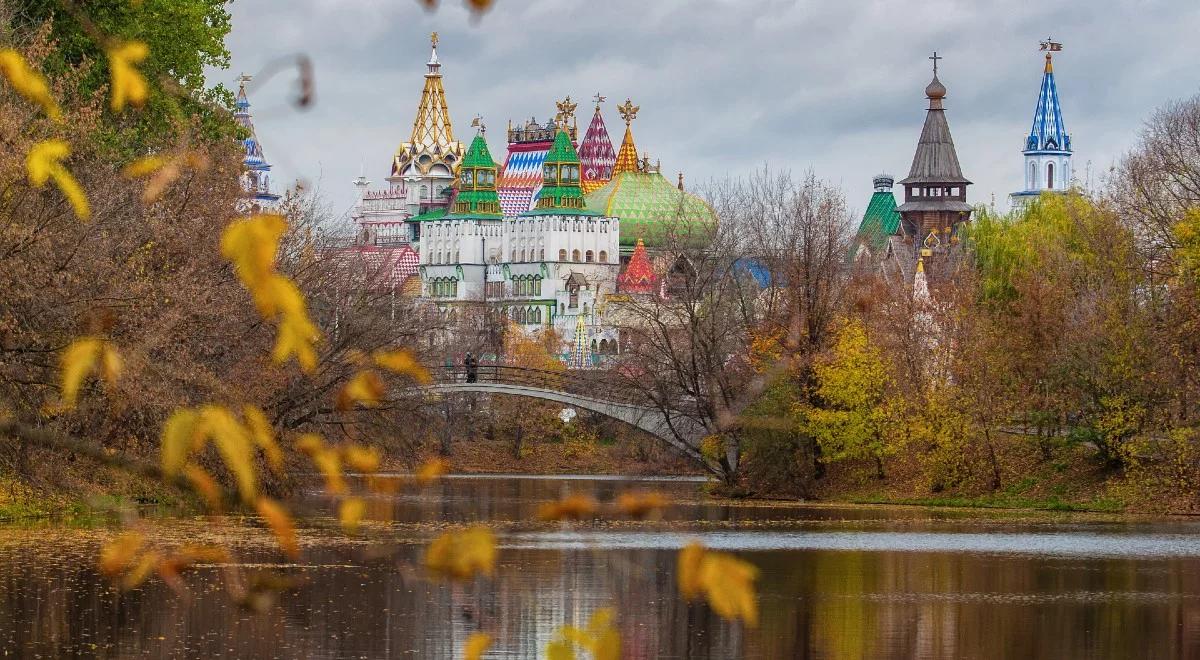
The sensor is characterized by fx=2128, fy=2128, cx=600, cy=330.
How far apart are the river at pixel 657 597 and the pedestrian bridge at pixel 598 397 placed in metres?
11.6

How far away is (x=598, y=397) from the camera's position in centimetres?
5044

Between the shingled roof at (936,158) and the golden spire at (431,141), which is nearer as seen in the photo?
the shingled roof at (936,158)

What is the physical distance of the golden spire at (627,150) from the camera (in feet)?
Answer: 425

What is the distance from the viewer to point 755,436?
42.6 m

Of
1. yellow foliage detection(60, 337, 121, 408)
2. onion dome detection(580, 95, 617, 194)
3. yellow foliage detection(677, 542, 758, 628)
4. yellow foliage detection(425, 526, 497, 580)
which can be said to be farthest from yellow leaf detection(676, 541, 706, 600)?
onion dome detection(580, 95, 617, 194)

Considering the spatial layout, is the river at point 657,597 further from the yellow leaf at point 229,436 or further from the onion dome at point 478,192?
the onion dome at point 478,192

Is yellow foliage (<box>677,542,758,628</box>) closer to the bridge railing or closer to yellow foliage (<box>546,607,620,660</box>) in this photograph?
yellow foliage (<box>546,607,620,660</box>)

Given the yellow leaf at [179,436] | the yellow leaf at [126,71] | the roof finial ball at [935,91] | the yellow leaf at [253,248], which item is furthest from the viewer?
the roof finial ball at [935,91]

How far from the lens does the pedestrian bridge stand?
46125 mm

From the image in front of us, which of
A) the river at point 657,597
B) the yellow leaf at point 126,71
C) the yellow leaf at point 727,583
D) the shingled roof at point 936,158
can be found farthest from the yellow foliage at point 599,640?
the shingled roof at point 936,158

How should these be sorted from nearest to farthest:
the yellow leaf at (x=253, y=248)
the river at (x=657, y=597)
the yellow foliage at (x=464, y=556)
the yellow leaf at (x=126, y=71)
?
the yellow leaf at (x=253, y=248), the yellow foliage at (x=464, y=556), the yellow leaf at (x=126, y=71), the river at (x=657, y=597)

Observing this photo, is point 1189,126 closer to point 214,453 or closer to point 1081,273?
point 1081,273

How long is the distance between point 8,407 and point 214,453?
736 centimetres

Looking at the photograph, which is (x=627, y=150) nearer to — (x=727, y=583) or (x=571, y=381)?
(x=571, y=381)
